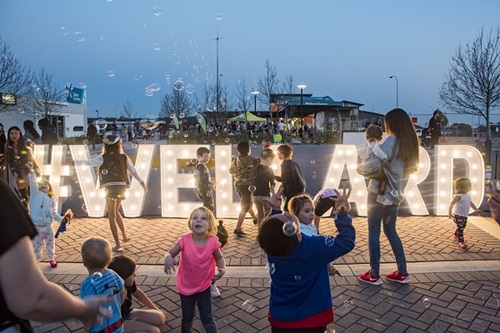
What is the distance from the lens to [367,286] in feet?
15.6

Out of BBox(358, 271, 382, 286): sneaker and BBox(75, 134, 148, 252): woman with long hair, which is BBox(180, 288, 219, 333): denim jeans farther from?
BBox(75, 134, 148, 252): woman with long hair

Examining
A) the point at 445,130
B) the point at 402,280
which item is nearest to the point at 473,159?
the point at 402,280

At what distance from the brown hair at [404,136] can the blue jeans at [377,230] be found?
0.59m

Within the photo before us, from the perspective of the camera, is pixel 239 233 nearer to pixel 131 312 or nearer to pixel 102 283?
pixel 131 312

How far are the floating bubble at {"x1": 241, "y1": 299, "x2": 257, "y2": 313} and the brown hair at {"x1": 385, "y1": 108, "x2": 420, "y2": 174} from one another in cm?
247

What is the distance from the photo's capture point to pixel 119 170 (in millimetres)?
6082

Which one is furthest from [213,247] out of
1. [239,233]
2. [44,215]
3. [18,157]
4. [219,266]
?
[18,157]

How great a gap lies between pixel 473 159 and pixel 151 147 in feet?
21.8

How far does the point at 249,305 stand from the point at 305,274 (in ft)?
6.28

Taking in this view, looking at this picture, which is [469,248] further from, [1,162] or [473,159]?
[1,162]

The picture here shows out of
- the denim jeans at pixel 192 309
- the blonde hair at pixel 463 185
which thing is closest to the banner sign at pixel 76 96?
the blonde hair at pixel 463 185

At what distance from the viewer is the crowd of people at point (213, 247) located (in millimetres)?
1430

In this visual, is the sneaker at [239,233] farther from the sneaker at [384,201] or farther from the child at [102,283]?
the child at [102,283]

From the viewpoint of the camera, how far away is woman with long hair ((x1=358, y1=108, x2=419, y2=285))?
15.1ft
